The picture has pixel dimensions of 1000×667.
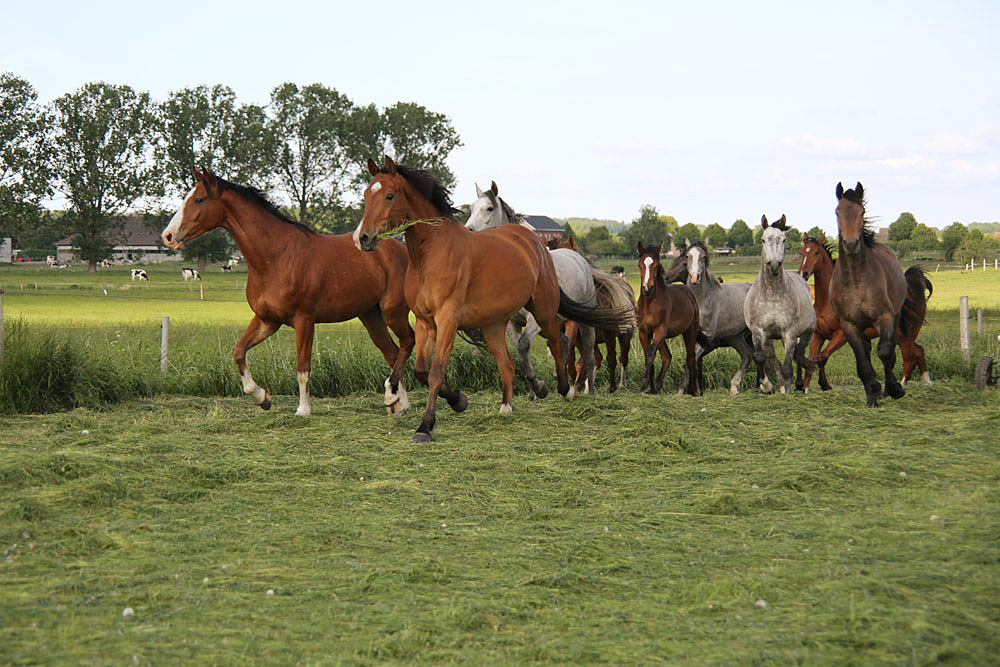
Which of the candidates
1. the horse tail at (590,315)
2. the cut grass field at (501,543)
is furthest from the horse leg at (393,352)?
the horse tail at (590,315)

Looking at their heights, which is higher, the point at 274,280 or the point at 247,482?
the point at 274,280

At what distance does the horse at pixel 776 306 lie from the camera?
442 inches

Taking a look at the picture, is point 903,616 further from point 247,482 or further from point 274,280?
point 274,280

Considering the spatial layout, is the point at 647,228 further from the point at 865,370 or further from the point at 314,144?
the point at 865,370

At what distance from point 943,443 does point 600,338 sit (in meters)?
5.80

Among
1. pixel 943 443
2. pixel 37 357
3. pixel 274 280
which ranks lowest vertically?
pixel 943 443

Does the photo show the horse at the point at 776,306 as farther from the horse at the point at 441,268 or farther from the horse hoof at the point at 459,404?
the horse hoof at the point at 459,404

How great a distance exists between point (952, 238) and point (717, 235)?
33650 millimetres

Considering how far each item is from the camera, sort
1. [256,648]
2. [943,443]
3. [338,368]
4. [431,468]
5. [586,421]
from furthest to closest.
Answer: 1. [338,368]
2. [586,421]
3. [943,443]
4. [431,468]
5. [256,648]

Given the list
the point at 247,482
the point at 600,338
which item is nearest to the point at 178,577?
the point at 247,482

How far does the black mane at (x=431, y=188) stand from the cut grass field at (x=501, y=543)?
6.49ft

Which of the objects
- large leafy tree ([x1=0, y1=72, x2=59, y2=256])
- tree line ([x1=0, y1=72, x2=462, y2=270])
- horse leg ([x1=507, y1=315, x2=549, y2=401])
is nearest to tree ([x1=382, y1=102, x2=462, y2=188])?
tree line ([x1=0, y1=72, x2=462, y2=270])

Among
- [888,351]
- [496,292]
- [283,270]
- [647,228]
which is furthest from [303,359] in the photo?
[647,228]

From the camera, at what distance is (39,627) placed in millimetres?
3352
